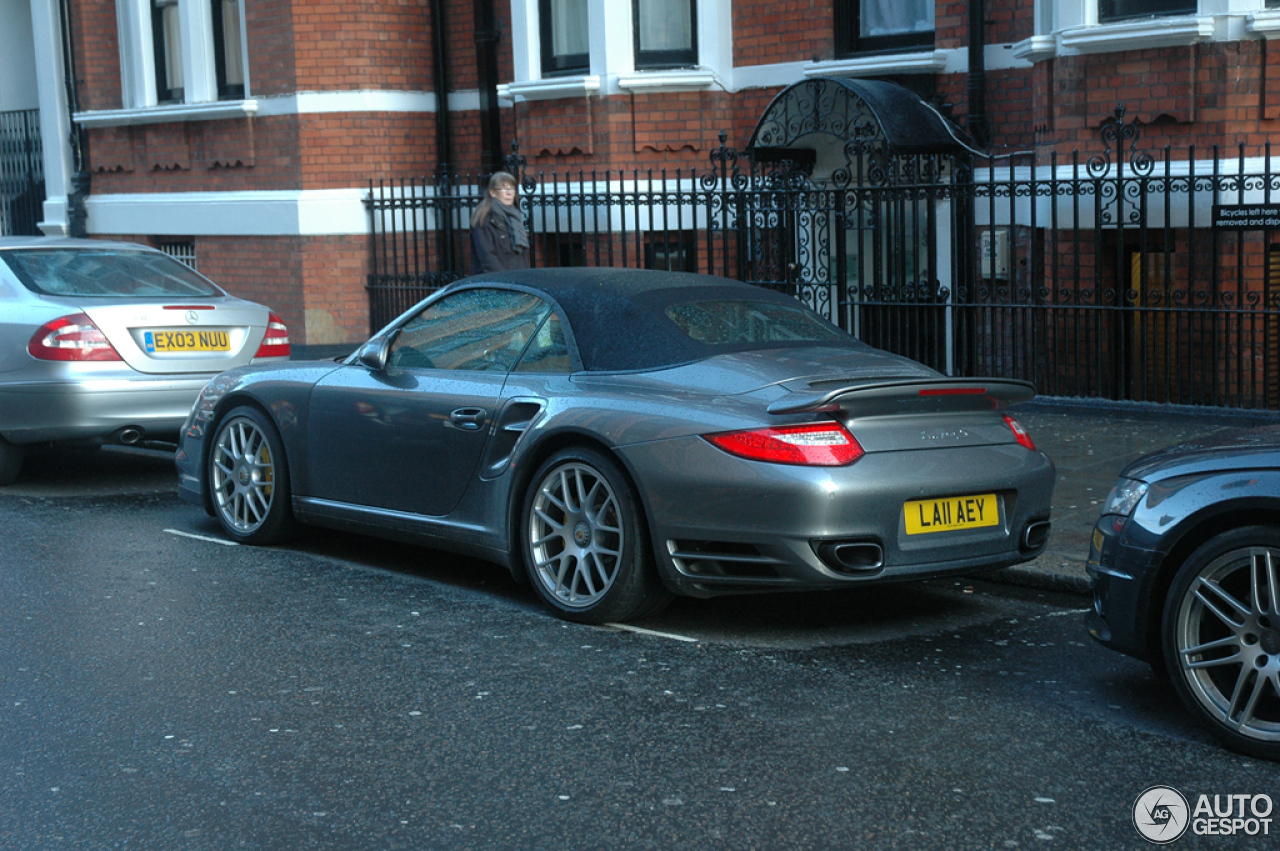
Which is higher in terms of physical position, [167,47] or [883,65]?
[167,47]

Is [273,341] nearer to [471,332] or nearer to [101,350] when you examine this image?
[101,350]

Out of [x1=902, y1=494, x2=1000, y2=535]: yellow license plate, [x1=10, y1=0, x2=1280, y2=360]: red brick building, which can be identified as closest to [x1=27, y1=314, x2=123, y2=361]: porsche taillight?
[x1=902, y1=494, x2=1000, y2=535]: yellow license plate

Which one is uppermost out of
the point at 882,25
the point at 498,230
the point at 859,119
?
the point at 882,25

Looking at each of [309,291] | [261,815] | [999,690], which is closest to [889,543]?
[999,690]

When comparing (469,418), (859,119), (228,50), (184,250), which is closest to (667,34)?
(859,119)

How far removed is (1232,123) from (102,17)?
14254mm

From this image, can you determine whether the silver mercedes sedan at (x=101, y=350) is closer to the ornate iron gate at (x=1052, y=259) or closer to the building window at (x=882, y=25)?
the ornate iron gate at (x=1052, y=259)

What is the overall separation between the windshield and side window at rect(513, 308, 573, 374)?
4.41 m

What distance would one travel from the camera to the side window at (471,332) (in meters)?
6.75

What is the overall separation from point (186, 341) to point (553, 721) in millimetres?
5672

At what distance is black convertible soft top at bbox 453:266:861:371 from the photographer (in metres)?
6.27

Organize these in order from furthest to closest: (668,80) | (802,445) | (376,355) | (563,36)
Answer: (563,36) < (668,80) < (376,355) < (802,445)

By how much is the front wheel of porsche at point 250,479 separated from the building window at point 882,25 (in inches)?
313

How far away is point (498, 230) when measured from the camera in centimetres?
1137
